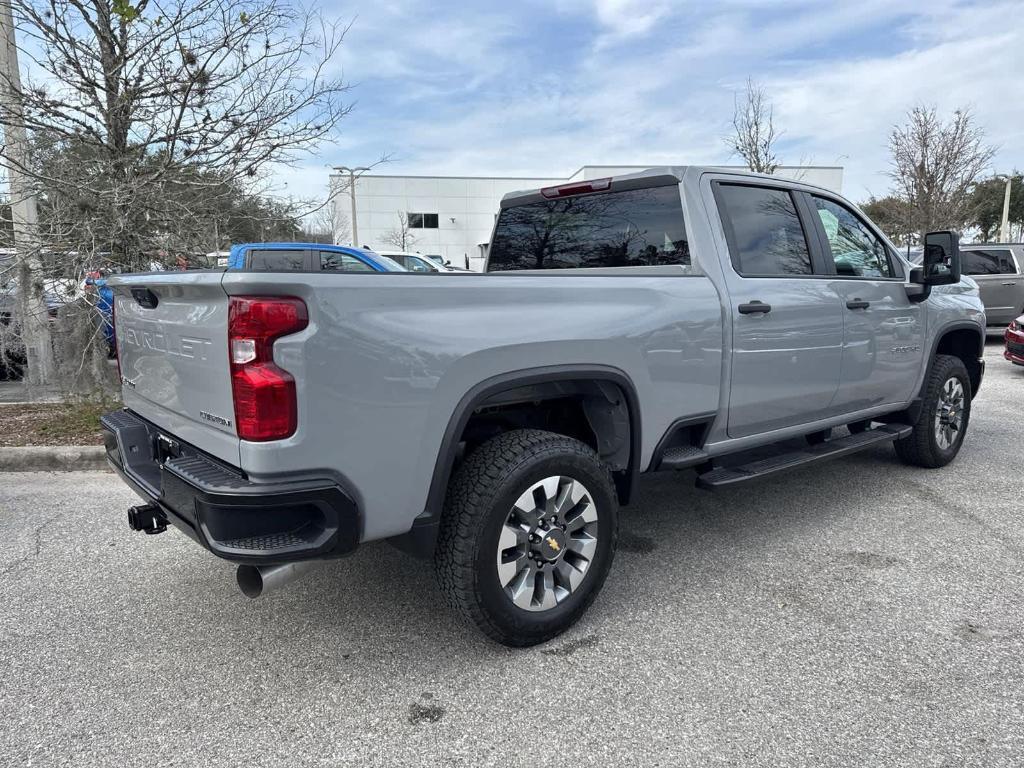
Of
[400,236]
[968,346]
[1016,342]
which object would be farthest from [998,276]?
[400,236]

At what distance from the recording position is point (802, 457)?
13.0 feet

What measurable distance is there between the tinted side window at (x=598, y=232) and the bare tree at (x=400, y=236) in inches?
1619

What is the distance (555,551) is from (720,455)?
3.97 feet

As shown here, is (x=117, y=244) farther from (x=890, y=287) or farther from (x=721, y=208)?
(x=890, y=287)

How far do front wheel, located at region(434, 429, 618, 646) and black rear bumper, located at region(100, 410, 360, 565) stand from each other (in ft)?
1.52

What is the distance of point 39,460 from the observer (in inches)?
216

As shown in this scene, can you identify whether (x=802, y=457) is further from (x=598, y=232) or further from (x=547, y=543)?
(x=547, y=543)

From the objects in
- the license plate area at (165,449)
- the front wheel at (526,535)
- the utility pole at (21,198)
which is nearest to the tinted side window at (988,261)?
the front wheel at (526,535)

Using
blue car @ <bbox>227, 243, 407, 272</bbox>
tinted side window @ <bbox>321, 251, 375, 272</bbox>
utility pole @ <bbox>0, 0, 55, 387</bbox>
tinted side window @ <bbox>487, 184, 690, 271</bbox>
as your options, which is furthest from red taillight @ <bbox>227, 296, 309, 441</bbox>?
tinted side window @ <bbox>321, 251, 375, 272</bbox>

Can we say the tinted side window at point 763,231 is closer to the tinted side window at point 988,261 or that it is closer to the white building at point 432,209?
the tinted side window at point 988,261

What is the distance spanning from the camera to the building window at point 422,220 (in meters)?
47.5

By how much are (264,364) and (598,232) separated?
221cm

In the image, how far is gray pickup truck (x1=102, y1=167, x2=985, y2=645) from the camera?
2189mm

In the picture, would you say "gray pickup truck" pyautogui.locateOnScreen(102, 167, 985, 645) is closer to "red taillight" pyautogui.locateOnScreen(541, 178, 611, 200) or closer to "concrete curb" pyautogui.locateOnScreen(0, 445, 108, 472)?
"red taillight" pyautogui.locateOnScreen(541, 178, 611, 200)
